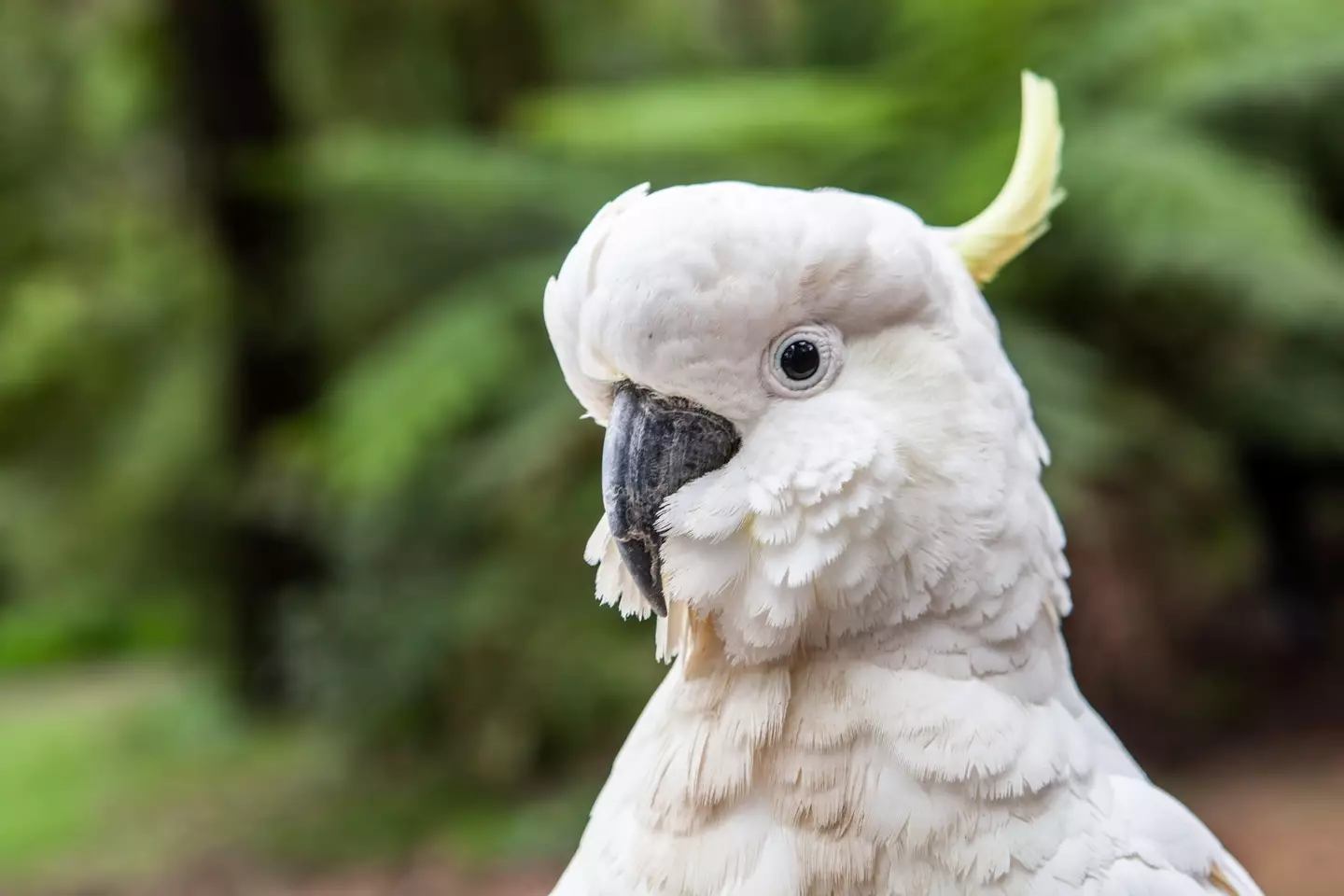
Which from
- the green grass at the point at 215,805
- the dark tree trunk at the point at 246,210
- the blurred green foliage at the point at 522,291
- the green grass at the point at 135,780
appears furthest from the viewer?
the dark tree trunk at the point at 246,210

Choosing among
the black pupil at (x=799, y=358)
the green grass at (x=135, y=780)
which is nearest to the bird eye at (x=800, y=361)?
the black pupil at (x=799, y=358)

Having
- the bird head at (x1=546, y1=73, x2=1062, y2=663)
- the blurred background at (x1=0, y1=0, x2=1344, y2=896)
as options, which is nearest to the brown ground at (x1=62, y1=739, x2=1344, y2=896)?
the blurred background at (x1=0, y1=0, x2=1344, y2=896)

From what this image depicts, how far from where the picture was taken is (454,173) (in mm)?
2385

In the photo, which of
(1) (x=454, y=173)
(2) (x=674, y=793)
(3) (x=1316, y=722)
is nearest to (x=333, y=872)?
(1) (x=454, y=173)

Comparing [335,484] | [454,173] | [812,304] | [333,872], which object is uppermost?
[454,173]

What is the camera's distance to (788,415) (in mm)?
797

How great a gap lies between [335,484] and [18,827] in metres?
1.59

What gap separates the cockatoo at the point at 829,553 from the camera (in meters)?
0.78

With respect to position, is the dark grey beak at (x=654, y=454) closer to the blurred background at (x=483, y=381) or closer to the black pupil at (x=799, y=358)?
the black pupil at (x=799, y=358)

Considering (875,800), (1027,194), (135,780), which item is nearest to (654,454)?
(875,800)

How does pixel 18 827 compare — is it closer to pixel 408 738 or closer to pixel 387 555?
pixel 408 738

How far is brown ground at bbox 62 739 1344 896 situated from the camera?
234 centimetres

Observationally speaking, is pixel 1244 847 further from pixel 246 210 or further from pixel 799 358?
pixel 246 210

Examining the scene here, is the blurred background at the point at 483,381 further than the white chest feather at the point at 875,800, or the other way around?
the blurred background at the point at 483,381
